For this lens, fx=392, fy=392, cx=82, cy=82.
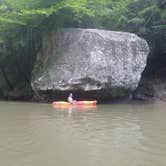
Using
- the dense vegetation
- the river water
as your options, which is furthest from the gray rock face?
the river water

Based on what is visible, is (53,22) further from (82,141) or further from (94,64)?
(82,141)

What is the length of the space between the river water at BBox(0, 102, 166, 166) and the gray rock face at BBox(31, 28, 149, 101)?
18.0 feet

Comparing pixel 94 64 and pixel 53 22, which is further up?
pixel 53 22

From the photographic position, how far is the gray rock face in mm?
18953

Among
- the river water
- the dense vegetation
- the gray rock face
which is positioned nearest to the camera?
the river water

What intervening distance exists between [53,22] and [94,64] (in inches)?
169

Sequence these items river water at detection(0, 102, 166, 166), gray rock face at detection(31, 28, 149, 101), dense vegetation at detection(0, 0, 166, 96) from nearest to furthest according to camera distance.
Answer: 1. river water at detection(0, 102, 166, 166)
2. gray rock face at detection(31, 28, 149, 101)
3. dense vegetation at detection(0, 0, 166, 96)

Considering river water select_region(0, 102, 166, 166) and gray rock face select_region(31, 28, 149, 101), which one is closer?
river water select_region(0, 102, 166, 166)

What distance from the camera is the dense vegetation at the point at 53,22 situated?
21.1 m

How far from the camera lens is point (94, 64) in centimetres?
1891

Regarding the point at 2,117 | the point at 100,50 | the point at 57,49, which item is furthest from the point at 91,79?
the point at 2,117

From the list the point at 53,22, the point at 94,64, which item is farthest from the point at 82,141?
the point at 53,22

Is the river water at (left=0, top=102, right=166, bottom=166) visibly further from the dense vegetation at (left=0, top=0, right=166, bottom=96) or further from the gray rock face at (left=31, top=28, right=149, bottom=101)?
the dense vegetation at (left=0, top=0, right=166, bottom=96)

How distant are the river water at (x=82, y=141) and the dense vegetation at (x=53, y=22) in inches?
344
